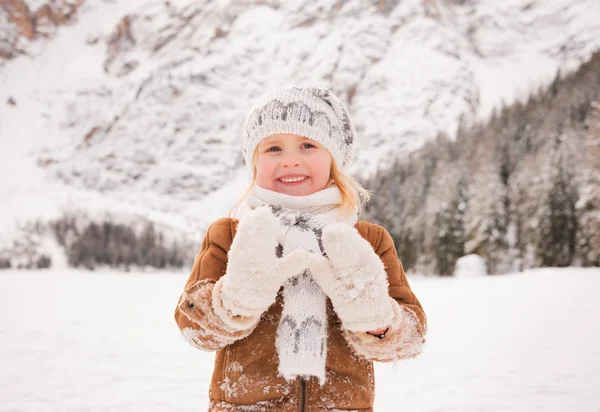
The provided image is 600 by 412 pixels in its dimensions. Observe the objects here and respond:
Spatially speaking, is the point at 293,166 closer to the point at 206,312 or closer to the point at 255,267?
the point at 255,267

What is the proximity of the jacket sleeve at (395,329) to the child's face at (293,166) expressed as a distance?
1.11 feet

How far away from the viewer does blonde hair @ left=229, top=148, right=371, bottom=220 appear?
6.49 feet

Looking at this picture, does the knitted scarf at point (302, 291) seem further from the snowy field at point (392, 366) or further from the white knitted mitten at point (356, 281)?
the snowy field at point (392, 366)

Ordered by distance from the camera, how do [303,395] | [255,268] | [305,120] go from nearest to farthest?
1. [255,268]
2. [303,395]
3. [305,120]

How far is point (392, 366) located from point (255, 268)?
759 mm

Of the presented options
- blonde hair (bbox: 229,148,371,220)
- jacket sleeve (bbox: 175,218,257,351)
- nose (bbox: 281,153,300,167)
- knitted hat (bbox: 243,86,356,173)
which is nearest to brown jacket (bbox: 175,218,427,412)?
jacket sleeve (bbox: 175,218,257,351)

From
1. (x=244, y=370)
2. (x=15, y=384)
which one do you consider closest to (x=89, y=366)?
(x=15, y=384)

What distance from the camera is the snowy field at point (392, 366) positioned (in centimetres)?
423

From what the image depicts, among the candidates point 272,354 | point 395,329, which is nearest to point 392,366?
point 395,329

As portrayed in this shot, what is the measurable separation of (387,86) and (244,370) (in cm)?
20196

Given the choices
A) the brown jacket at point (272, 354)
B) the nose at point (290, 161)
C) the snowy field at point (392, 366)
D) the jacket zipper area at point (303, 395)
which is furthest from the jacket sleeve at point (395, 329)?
the nose at point (290, 161)

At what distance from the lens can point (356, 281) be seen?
159cm

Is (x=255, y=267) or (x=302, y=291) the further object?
(x=302, y=291)

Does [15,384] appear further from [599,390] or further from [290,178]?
[599,390]
